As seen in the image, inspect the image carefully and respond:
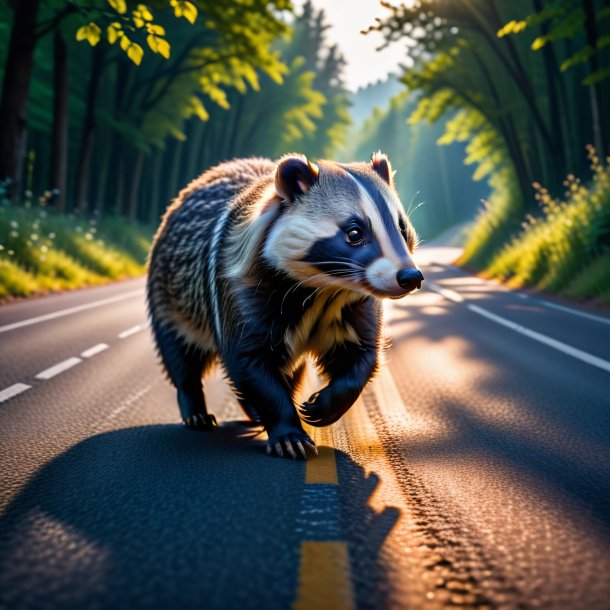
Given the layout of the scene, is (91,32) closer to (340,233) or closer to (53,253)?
(340,233)

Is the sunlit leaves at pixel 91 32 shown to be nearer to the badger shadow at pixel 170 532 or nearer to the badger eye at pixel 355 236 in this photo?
the badger eye at pixel 355 236

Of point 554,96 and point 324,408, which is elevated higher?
point 554,96

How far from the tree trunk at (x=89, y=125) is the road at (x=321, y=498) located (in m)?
19.4

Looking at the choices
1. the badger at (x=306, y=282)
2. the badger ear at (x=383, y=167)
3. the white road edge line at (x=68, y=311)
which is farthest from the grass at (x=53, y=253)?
the badger ear at (x=383, y=167)

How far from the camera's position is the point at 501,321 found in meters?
10.6

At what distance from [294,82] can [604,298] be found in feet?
103

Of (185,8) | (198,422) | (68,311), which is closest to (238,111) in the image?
(68,311)

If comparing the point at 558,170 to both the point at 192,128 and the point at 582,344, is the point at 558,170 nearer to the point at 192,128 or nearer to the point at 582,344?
the point at 582,344

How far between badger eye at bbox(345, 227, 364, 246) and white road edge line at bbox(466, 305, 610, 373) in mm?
3917

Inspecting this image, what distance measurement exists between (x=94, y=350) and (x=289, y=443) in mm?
4872

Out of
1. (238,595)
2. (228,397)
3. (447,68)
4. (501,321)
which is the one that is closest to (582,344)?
(501,321)

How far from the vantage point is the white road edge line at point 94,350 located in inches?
306

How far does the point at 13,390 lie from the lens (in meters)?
5.70

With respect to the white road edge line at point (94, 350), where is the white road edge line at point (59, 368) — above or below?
above
